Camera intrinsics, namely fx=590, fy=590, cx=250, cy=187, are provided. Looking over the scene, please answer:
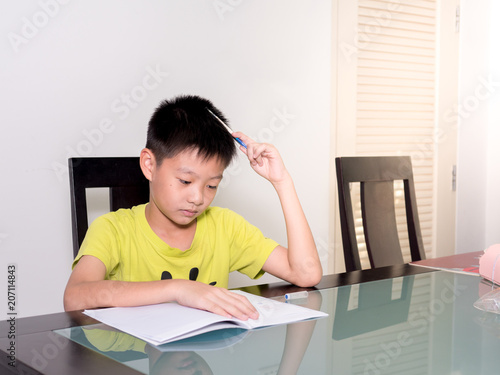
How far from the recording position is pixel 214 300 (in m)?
0.88

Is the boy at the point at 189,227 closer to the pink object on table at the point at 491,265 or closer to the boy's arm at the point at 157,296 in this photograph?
the boy's arm at the point at 157,296

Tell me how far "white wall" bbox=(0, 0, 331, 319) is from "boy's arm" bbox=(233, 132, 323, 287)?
71cm

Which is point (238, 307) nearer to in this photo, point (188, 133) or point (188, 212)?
point (188, 212)

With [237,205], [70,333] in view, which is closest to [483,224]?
[237,205]

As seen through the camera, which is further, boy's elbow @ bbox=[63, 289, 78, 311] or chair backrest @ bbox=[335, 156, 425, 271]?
chair backrest @ bbox=[335, 156, 425, 271]

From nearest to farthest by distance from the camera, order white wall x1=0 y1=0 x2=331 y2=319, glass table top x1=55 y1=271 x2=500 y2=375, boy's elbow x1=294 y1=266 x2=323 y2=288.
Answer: glass table top x1=55 y1=271 x2=500 y2=375, boy's elbow x1=294 y1=266 x2=323 y2=288, white wall x1=0 y1=0 x2=331 y2=319

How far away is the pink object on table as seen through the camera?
46.1 inches

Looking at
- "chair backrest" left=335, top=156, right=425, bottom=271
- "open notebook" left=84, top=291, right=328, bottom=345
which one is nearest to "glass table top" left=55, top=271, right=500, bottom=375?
"open notebook" left=84, top=291, right=328, bottom=345

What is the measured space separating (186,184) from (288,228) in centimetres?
25

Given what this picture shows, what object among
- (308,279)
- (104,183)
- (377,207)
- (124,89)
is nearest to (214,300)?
(308,279)

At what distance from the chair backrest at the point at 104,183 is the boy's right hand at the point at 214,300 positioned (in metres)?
0.44

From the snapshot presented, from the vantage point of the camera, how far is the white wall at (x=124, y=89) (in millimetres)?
1710

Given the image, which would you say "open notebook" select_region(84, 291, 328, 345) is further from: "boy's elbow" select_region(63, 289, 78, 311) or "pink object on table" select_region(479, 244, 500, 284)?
"pink object on table" select_region(479, 244, 500, 284)

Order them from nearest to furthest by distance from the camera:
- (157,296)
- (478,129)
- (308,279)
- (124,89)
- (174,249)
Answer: (157,296), (308,279), (174,249), (124,89), (478,129)
